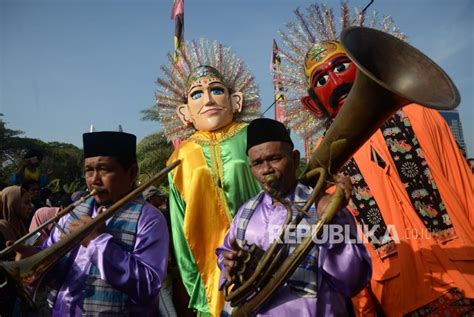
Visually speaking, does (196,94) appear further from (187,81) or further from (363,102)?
(363,102)

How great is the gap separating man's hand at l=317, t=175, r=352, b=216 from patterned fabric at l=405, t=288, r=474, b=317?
1224 millimetres

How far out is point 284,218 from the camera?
2334 millimetres

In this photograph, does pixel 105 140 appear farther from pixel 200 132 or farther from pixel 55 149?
pixel 55 149

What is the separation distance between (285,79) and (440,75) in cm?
A: 220

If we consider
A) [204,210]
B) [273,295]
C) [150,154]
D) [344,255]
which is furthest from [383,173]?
[150,154]

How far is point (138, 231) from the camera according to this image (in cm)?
239

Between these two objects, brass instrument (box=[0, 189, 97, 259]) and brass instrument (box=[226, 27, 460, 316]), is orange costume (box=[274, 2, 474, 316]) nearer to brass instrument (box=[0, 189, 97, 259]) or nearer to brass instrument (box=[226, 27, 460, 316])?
brass instrument (box=[226, 27, 460, 316])

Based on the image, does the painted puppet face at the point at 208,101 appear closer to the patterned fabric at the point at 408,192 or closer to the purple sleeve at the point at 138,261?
the patterned fabric at the point at 408,192

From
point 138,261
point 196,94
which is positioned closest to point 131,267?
point 138,261

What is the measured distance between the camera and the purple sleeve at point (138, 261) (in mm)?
2176

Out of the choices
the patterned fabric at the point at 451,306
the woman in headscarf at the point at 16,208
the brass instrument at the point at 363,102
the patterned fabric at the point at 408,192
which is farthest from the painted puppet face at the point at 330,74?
the woman in headscarf at the point at 16,208

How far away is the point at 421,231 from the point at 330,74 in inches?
57.3

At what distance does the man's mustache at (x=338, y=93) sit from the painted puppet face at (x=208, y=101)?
1.21 metres

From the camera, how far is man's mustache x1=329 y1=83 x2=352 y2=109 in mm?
3177
